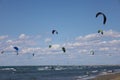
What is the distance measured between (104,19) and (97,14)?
3.30 ft

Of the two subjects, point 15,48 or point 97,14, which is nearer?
point 97,14

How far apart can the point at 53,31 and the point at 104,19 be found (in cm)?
656

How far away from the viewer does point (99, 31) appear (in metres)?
27.7

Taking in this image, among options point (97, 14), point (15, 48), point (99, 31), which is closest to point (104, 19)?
point (97, 14)

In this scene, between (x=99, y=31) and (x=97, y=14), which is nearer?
(x=97, y=14)

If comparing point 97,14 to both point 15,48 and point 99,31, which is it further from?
point 15,48

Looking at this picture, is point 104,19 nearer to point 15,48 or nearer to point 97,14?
point 97,14

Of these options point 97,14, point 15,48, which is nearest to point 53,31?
point 15,48

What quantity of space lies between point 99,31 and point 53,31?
406 cm

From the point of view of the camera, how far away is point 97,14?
2222 centimetres

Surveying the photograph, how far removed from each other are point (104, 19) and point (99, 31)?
6329 mm

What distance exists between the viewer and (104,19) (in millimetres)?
21375

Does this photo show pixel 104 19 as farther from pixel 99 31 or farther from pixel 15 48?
pixel 15 48

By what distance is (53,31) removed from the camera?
26859 millimetres
